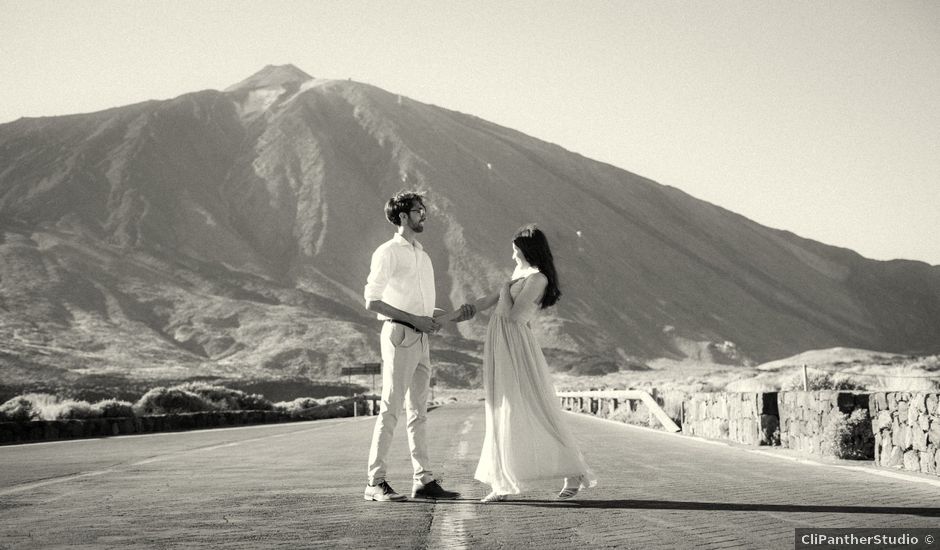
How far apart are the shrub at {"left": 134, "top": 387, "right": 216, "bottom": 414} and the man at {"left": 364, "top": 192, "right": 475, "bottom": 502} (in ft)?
78.6

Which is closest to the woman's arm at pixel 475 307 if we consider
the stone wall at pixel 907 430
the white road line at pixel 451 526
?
the white road line at pixel 451 526

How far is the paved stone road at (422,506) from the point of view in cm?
657

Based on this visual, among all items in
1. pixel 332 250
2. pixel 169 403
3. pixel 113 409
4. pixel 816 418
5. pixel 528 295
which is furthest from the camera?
pixel 332 250

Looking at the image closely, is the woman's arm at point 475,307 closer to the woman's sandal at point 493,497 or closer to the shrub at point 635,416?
the woman's sandal at point 493,497

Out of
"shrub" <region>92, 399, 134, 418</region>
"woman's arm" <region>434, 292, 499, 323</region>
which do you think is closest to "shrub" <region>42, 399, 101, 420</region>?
"shrub" <region>92, 399, 134, 418</region>

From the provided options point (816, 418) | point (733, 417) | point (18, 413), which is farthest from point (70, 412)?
point (816, 418)

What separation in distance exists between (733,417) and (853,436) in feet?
15.2

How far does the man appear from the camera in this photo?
28.5ft

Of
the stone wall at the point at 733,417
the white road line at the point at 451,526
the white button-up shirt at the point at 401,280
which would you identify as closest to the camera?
the white road line at the point at 451,526

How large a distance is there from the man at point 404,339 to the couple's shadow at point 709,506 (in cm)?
45

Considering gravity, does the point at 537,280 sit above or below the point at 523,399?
above

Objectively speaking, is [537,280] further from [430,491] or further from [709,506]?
[709,506]

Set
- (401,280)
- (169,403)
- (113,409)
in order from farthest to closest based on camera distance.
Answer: (169,403), (113,409), (401,280)

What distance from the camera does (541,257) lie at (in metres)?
9.37
